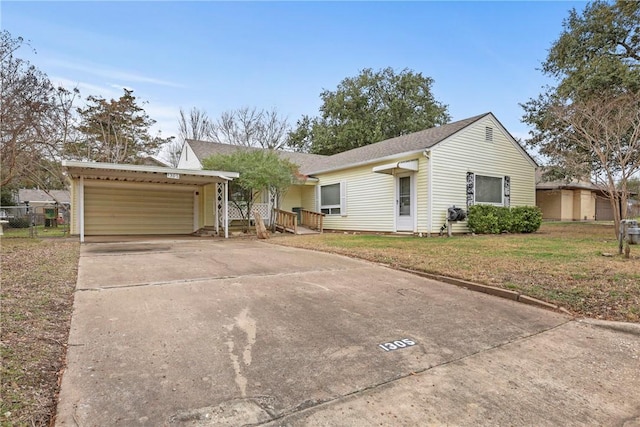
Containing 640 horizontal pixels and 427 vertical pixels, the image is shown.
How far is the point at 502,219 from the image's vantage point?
12.9 meters

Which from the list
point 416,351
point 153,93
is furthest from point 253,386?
Result: point 153,93

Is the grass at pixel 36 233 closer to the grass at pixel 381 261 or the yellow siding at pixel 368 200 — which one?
the grass at pixel 381 261

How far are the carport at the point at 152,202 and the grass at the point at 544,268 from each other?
6353 millimetres

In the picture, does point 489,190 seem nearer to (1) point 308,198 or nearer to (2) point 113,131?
(1) point 308,198

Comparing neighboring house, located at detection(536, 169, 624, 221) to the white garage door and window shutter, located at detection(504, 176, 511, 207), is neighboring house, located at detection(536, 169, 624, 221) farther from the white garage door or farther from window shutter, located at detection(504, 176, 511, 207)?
the white garage door

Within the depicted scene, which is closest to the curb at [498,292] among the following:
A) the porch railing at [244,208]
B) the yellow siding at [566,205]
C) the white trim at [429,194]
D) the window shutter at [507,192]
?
the white trim at [429,194]

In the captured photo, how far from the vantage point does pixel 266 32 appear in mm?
14055

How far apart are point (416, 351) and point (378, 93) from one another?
33.1 metres

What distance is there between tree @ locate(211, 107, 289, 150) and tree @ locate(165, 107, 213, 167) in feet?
2.56

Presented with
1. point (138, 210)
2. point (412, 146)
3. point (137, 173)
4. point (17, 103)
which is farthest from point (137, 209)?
point (412, 146)

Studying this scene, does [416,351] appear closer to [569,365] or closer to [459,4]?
[569,365]

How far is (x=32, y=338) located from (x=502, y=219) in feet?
44.1

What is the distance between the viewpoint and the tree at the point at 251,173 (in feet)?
42.7

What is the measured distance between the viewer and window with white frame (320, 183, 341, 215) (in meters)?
16.0
